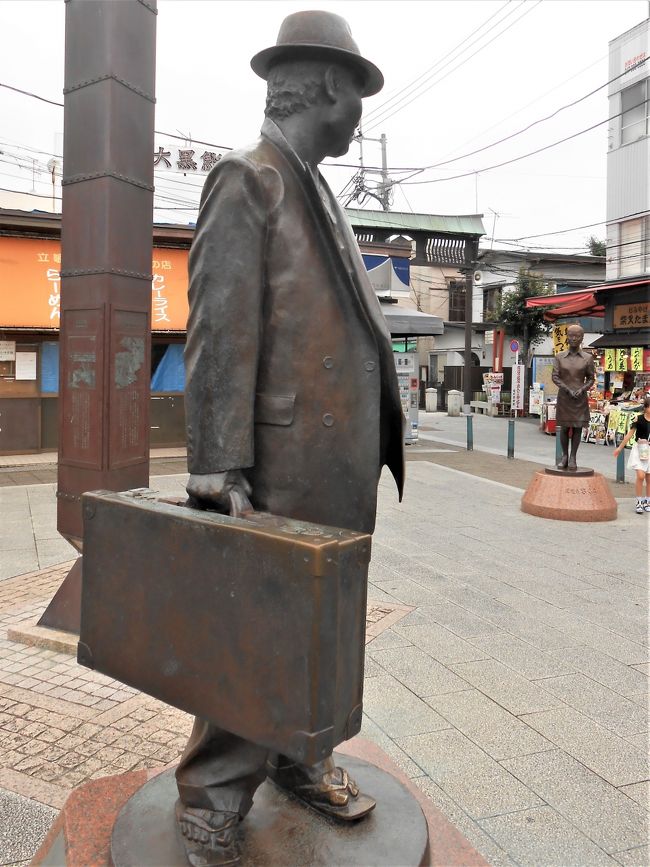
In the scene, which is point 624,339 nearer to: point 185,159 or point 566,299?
point 566,299

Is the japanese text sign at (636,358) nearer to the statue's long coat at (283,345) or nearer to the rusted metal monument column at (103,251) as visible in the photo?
the rusted metal monument column at (103,251)

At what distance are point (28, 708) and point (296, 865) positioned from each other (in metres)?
2.02

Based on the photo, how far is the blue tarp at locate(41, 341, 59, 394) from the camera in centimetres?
1227

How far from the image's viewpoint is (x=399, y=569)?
5.96 m

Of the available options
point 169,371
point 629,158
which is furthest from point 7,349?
point 629,158

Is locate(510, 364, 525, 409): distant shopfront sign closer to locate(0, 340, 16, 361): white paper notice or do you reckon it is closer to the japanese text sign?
the japanese text sign

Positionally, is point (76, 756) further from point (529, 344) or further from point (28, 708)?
point (529, 344)

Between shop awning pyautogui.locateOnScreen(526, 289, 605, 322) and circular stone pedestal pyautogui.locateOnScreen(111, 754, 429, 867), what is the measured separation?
662 inches

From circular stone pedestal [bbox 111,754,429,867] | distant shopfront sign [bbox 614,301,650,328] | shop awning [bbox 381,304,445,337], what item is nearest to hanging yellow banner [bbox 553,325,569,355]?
distant shopfront sign [bbox 614,301,650,328]

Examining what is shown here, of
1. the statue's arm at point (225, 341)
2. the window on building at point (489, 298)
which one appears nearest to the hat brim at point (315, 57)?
the statue's arm at point (225, 341)

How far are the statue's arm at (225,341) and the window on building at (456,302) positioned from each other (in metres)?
32.6

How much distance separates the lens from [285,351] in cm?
196

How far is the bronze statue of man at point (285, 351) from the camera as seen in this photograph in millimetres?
1862

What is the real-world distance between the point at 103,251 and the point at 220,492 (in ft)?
9.25
